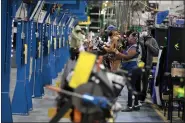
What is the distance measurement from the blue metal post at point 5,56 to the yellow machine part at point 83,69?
3.86m

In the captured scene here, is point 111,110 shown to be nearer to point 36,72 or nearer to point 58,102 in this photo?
point 58,102

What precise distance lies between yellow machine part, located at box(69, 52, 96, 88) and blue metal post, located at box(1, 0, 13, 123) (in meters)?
3.86

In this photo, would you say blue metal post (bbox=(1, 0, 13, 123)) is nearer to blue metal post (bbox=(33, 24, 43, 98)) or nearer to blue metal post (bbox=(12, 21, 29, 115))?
blue metal post (bbox=(12, 21, 29, 115))

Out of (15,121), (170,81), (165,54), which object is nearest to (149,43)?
(165,54)

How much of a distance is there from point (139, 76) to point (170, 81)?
14.5 ft

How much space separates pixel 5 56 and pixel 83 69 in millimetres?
4052

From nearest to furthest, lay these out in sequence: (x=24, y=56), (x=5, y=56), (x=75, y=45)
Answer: (x=5, y=56), (x=75, y=45), (x=24, y=56)

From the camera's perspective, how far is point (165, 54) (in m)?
8.59

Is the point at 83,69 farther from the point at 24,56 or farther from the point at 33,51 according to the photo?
the point at 33,51

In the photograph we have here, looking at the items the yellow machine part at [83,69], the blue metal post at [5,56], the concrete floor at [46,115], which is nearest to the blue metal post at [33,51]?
the concrete floor at [46,115]

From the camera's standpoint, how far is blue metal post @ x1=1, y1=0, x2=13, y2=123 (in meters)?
6.81

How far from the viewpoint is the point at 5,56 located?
6.95 m

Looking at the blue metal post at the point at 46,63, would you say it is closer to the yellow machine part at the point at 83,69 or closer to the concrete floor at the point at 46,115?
the concrete floor at the point at 46,115

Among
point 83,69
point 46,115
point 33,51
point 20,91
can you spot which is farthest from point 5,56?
point 83,69
